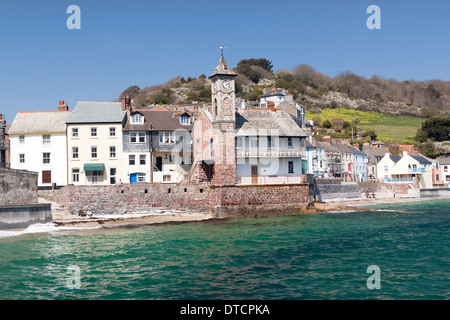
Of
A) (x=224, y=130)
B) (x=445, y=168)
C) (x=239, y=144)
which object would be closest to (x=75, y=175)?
(x=224, y=130)

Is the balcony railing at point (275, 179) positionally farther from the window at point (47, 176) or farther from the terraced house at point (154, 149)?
Result: the window at point (47, 176)

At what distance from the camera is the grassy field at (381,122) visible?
11250 cm

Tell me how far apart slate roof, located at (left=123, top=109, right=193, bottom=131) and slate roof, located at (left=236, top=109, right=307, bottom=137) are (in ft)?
25.9

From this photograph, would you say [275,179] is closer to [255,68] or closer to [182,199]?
[182,199]

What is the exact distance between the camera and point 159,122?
162ft

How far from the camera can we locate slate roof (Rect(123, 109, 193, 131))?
1892 inches

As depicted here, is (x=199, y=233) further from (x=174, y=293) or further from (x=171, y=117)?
(x=171, y=117)

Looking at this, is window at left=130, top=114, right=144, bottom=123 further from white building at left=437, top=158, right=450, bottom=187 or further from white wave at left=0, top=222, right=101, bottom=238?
white building at left=437, top=158, right=450, bottom=187

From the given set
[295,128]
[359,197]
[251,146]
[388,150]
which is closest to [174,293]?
[251,146]

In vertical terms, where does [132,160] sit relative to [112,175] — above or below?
above

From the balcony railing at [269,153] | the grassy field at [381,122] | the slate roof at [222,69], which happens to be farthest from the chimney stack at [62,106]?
the grassy field at [381,122]

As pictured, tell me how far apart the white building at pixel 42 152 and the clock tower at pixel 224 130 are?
1732cm

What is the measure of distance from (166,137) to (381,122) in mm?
92598

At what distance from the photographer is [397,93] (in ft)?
540
